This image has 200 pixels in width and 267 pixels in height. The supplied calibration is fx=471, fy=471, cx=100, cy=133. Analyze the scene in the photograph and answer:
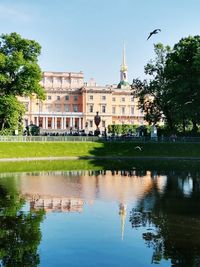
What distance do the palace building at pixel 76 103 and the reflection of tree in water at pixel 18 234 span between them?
101 metres

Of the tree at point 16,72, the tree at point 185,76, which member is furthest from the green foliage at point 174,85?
the tree at point 16,72

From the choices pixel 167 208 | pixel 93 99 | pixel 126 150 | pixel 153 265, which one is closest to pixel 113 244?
pixel 153 265

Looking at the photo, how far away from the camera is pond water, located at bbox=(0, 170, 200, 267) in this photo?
46.8 ft

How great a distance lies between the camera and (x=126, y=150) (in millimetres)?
60688

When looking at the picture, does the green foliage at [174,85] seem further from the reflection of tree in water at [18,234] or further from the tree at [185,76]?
the reflection of tree in water at [18,234]

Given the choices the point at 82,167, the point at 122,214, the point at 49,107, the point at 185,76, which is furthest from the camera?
the point at 49,107

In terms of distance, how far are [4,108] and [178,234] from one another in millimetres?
46242

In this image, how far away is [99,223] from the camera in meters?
18.6

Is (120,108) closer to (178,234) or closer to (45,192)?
(45,192)

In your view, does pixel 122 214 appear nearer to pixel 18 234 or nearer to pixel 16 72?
pixel 18 234

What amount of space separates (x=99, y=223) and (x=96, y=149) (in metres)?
42.0

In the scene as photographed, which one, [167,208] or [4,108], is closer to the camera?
[167,208]

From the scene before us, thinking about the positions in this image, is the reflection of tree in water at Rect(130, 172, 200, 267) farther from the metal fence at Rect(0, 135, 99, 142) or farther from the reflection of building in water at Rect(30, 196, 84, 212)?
the metal fence at Rect(0, 135, 99, 142)

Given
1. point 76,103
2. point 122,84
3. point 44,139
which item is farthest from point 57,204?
point 122,84
